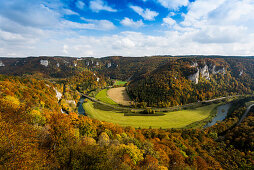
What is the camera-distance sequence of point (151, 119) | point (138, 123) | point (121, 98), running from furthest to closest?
point (121, 98)
point (151, 119)
point (138, 123)

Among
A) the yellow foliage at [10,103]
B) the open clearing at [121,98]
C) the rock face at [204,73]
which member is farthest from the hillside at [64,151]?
the rock face at [204,73]

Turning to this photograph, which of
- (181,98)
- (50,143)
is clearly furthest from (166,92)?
(50,143)

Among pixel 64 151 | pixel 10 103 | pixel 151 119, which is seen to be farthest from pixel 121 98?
pixel 64 151

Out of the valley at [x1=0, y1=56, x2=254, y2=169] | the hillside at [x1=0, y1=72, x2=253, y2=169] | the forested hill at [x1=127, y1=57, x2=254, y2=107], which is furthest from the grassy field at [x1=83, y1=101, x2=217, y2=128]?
the hillside at [x1=0, y1=72, x2=253, y2=169]

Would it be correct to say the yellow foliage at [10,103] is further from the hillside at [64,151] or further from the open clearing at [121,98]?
the open clearing at [121,98]

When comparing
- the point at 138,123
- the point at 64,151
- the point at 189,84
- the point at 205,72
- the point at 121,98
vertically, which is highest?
the point at 205,72

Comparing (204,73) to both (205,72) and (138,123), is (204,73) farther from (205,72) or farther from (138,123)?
(138,123)

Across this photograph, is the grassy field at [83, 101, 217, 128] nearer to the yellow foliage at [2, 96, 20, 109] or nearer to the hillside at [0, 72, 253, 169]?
the hillside at [0, 72, 253, 169]

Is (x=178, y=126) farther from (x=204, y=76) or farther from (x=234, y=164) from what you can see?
(x=204, y=76)

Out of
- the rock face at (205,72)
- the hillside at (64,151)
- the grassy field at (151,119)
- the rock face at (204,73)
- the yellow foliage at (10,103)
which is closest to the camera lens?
the hillside at (64,151)
